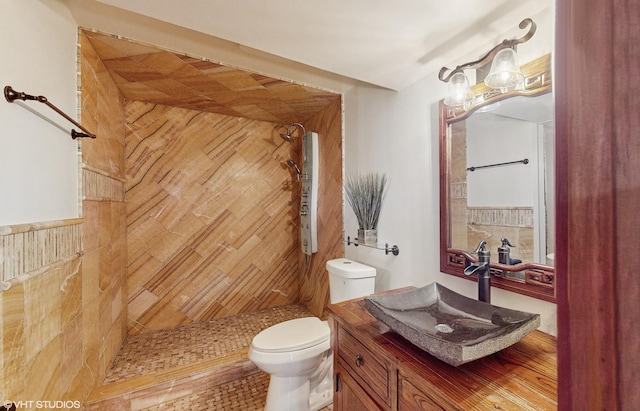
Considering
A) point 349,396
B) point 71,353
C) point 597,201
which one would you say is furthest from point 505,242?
point 71,353

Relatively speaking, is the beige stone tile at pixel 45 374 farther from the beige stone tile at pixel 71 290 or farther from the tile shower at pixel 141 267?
the beige stone tile at pixel 71 290

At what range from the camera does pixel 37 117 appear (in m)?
1.16

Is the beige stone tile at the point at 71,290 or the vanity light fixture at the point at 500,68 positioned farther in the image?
the beige stone tile at the point at 71,290

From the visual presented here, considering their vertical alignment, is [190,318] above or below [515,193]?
below

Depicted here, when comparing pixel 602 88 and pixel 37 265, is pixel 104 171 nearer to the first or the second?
pixel 37 265

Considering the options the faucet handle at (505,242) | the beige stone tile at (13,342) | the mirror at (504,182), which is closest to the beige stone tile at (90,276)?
the beige stone tile at (13,342)

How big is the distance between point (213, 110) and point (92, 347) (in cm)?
219

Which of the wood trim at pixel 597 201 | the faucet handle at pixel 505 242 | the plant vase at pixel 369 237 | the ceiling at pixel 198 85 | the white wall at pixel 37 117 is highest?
the ceiling at pixel 198 85

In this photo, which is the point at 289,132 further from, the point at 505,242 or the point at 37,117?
the point at 505,242

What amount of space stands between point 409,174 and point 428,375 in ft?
3.93

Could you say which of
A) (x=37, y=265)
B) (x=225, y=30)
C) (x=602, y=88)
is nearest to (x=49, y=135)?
(x=37, y=265)

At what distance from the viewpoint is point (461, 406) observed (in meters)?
0.68

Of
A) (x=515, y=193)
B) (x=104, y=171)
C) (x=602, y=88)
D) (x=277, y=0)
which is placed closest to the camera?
(x=602, y=88)

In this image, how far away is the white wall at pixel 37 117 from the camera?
3.19ft
